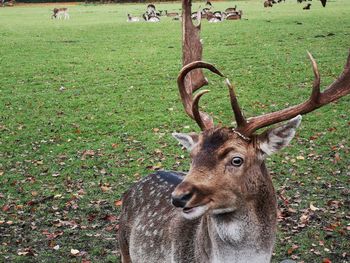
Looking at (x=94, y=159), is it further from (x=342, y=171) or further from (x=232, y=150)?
(x=232, y=150)

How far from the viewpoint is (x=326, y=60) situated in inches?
765

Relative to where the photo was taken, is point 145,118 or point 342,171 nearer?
point 342,171

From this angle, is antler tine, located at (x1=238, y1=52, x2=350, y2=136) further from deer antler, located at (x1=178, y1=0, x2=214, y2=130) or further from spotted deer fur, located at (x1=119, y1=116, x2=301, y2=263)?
deer antler, located at (x1=178, y1=0, x2=214, y2=130)

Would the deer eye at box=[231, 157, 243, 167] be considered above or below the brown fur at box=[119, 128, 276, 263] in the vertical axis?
above

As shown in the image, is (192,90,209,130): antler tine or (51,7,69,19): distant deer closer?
(192,90,209,130): antler tine

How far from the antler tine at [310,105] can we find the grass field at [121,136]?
9.11ft

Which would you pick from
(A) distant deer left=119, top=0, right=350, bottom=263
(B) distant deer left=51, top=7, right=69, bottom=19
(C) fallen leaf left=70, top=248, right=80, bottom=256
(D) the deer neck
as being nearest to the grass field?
(C) fallen leaf left=70, top=248, right=80, bottom=256

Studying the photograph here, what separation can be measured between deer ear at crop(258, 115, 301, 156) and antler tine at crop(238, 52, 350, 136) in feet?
0.44

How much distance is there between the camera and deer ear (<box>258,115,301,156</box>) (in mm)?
4242

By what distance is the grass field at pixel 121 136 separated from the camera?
7.67 metres

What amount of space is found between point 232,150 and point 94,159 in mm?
6787

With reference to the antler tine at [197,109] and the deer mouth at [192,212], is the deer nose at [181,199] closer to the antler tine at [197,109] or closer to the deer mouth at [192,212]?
the deer mouth at [192,212]

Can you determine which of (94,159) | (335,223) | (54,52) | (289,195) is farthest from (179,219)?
(54,52)

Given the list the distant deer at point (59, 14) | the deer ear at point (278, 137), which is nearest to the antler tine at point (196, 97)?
the deer ear at point (278, 137)
